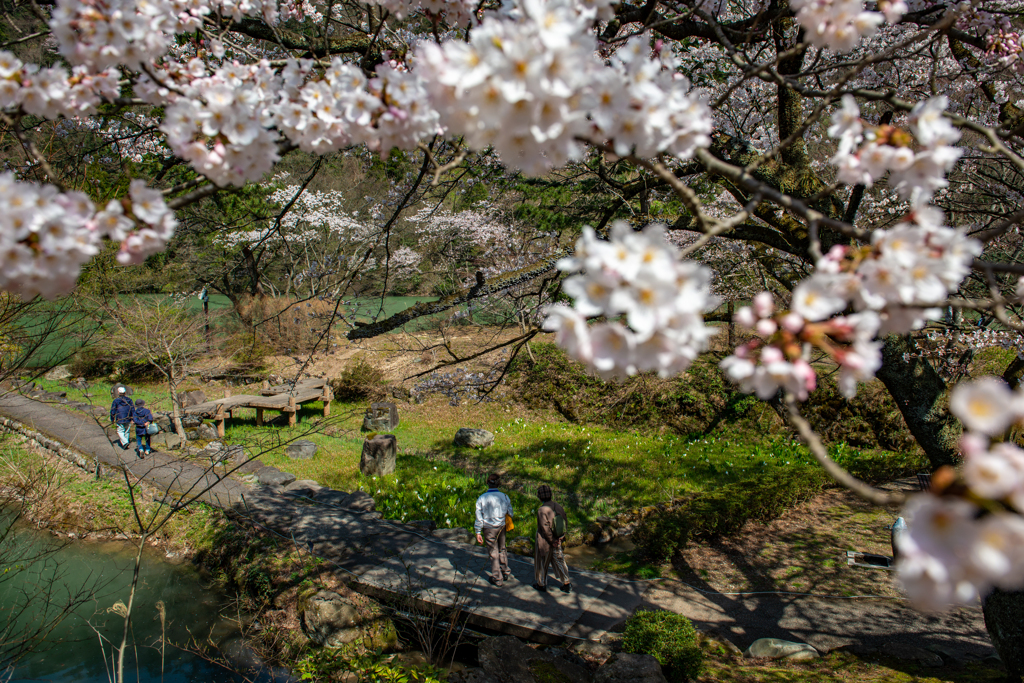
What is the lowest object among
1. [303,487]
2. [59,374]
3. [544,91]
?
[303,487]

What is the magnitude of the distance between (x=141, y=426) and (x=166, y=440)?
4.25ft

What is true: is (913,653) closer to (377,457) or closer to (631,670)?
(631,670)

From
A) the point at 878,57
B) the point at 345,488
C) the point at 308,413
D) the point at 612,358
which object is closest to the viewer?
the point at 612,358

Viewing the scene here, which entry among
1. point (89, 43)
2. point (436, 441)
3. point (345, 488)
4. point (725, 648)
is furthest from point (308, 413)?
point (89, 43)

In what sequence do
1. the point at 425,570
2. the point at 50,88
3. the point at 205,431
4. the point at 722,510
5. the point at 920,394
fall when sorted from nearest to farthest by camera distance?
1. the point at 50,88
2. the point at 920,394
3. the point at 425,570
4. the point at 722,510
5. the point at 205,431

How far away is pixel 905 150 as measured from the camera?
1.26 meters

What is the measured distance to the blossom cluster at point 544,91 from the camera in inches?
37.9

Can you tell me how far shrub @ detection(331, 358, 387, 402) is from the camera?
12547 millimetres

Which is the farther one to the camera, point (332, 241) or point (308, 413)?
point (332, 241)

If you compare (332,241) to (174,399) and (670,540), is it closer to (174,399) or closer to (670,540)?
(174,399)

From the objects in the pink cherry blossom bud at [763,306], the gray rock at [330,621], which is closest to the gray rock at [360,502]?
the gray rock at [330,621]

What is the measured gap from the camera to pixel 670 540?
19.9 ft

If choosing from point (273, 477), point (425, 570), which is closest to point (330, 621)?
point (425, 570)

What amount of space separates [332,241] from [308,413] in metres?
6.78
